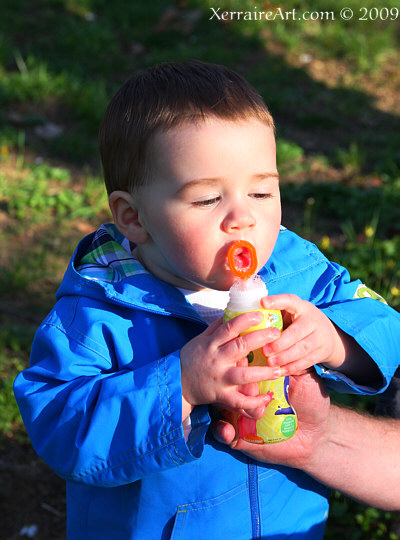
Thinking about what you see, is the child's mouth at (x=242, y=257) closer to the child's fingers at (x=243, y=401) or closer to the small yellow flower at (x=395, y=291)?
the child's fingers at (x=243, y=401)

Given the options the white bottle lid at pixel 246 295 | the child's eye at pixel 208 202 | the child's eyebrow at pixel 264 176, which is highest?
the child's eyebrow at pixel 264 176

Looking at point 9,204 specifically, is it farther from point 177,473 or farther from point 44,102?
point 177,473

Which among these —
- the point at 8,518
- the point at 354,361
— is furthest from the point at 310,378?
the point at 8,518

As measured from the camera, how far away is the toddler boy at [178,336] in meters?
1.57

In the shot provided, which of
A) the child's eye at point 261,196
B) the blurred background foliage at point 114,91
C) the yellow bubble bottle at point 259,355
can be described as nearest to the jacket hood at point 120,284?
the yellow bubble bottle at point 259,355

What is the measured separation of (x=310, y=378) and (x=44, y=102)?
4.74 meters

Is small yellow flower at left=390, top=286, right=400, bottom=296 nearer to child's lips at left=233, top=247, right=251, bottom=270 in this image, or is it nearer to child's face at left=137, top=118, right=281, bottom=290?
child's face at left=137, top=118, right=281, bottom=290

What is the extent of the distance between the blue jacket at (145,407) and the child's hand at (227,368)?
0.05 metres

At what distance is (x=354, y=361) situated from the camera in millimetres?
1879

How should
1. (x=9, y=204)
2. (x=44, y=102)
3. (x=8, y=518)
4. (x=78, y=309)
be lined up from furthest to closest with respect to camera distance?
(x=44, y=102) < (x=9, y=204) < (x=8, y=518) < (x=78, y=309)

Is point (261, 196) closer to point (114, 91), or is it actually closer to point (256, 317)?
point (256, 317)

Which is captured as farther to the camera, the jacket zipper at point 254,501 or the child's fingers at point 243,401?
the jacket zipper at point 254,501

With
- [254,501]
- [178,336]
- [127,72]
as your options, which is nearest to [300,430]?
[254,501]

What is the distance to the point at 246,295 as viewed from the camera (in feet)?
5.05
